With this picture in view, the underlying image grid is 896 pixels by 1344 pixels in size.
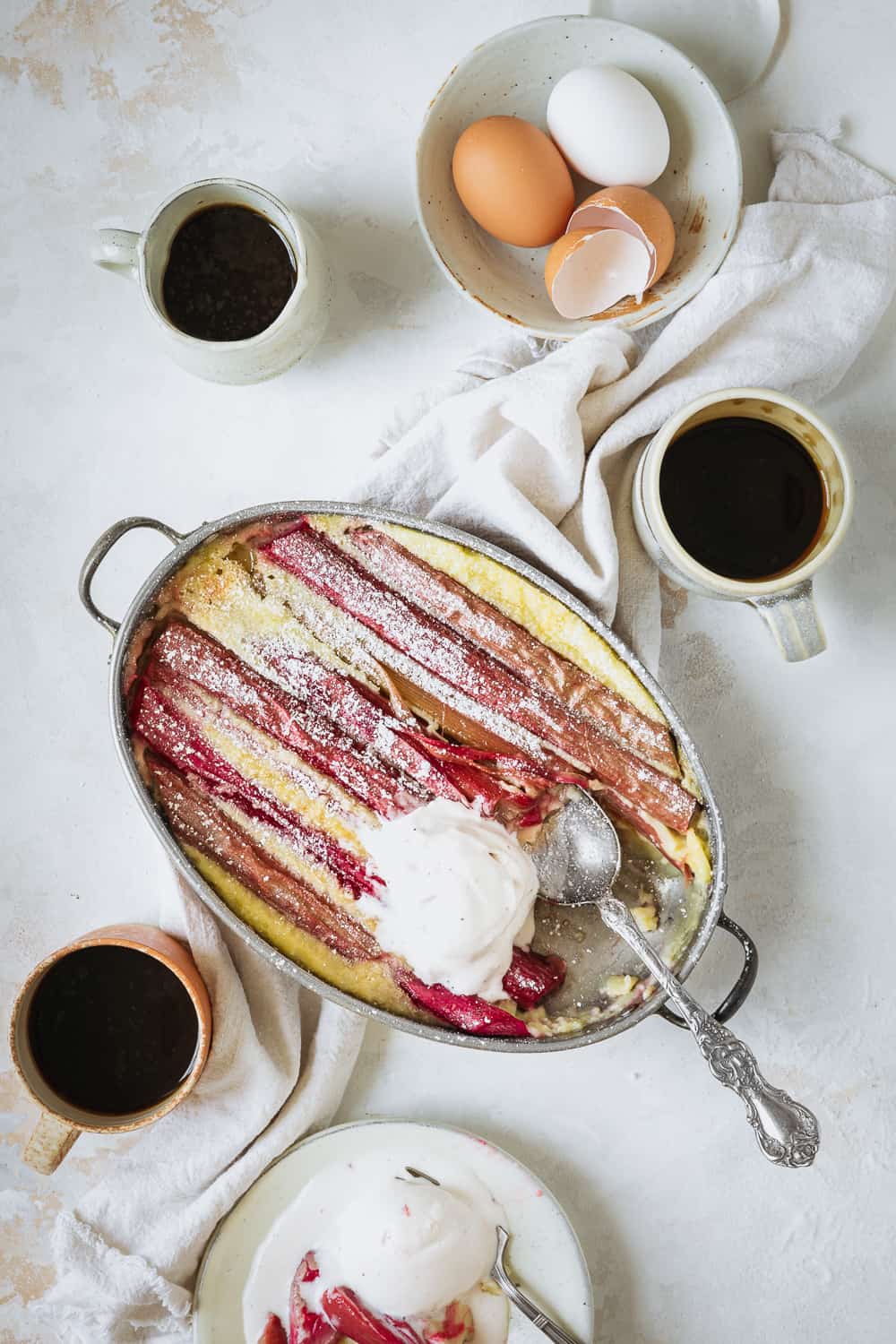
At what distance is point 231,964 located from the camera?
1038mm

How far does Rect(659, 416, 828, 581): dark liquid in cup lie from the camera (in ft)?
3.12

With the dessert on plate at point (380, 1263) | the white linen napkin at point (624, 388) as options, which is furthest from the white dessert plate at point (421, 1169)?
the white linen napkin at point (624, 388)

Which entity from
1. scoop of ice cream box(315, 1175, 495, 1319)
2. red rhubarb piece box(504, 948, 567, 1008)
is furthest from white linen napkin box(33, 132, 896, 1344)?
red rhubarb piece box(504, 948, 567, 1008)

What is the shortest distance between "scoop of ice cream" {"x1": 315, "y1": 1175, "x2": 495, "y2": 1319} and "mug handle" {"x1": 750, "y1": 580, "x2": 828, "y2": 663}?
63cm

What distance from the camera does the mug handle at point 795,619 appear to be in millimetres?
921

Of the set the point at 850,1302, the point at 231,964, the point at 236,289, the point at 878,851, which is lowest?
the point at 850,1302

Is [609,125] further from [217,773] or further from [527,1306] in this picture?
[527,1306]

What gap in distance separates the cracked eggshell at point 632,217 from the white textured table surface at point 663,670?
16 cm

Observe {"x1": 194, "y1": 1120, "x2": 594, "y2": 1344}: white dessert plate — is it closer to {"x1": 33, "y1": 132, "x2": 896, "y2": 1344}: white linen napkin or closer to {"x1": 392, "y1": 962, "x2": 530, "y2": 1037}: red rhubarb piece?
{"x1": 33, "y1": 132, "x2": 896, "y2": 1344}: white linen napkin

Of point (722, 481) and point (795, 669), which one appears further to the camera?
point (795, 669)

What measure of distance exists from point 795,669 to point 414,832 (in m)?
0.45

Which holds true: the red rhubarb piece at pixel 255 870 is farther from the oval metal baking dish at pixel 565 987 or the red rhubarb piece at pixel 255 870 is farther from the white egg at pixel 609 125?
the white egg at pixel 609 125

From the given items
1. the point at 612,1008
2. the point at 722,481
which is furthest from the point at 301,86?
the point at 612,1008

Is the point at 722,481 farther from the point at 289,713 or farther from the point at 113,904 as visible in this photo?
the point at 113,904
